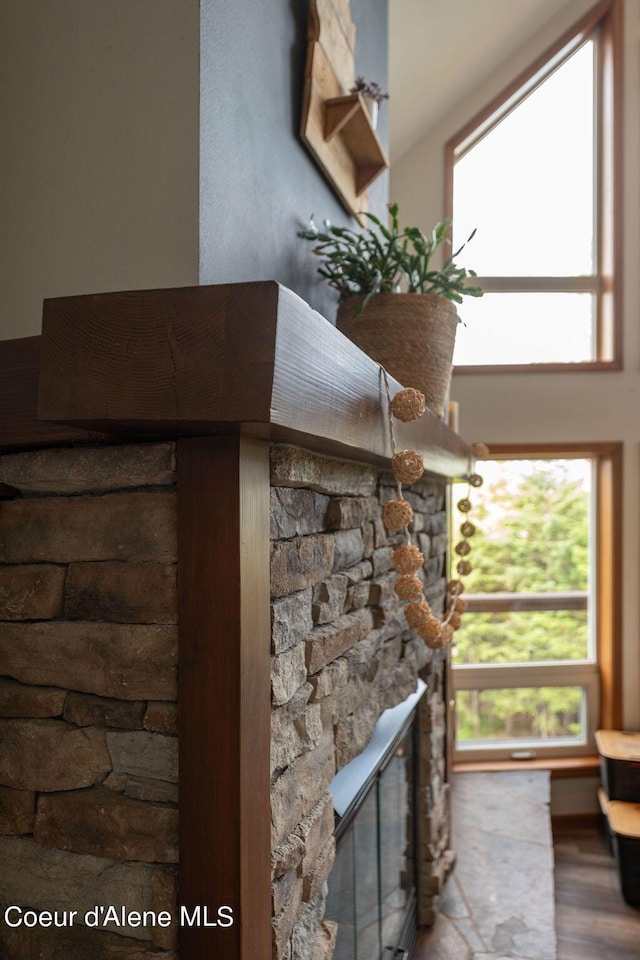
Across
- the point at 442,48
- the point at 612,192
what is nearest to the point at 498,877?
the point at 612,192

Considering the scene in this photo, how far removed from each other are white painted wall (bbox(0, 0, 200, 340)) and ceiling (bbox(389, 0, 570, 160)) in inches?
87.1

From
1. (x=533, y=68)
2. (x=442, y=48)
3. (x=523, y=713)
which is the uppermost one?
(x=533, y=68)

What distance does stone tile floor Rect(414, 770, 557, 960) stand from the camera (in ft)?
7.64

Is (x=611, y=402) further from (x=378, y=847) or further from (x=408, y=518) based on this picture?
(x=408, y=518)

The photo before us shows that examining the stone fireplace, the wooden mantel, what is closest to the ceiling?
the stone fireplace

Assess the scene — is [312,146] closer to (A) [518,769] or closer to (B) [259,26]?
(B) [259,26]

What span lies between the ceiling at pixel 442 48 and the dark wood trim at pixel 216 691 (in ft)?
9.22

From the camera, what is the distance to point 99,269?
3.65 feet

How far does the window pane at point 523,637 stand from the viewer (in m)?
3.97

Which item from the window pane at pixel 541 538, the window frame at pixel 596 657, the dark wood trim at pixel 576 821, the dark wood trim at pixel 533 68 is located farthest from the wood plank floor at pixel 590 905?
the dark wood trim at pixel 533 68

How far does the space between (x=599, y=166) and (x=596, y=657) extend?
102 inches

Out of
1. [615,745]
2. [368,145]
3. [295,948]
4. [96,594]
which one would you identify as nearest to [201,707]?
[96,594]

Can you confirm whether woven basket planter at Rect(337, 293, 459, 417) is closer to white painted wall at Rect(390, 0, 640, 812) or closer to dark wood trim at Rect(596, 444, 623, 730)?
white painted wall at Rect(390, 0, 640, 812)

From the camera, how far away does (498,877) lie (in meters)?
2.75
